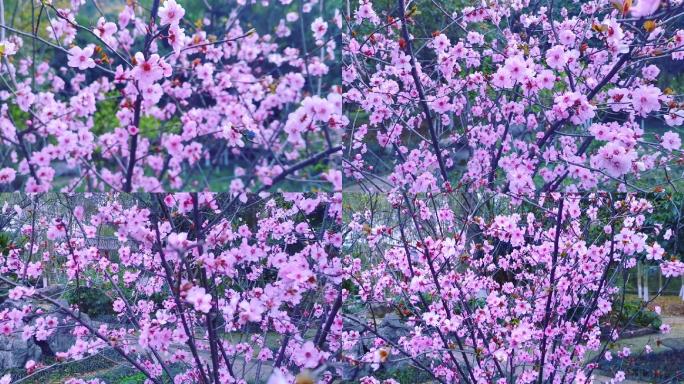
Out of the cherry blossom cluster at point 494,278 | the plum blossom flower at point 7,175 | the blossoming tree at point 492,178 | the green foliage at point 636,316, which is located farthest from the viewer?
the green foliage at point 636,316

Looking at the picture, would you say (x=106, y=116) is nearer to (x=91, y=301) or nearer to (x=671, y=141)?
(x=91, y=301)

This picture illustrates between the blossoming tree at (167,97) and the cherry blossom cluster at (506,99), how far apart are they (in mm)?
123

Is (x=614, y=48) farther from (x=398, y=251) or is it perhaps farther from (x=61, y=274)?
(x=61, y=274)

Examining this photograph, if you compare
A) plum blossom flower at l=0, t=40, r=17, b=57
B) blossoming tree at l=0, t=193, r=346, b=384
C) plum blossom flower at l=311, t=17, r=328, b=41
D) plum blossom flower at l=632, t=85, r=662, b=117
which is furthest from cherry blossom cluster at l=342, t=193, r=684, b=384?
plum blossom flower at l=0, t=40, r=17, b=57

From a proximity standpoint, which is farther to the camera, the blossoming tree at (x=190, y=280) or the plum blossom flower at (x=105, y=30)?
the blossoming tree at (x=190, y=280)

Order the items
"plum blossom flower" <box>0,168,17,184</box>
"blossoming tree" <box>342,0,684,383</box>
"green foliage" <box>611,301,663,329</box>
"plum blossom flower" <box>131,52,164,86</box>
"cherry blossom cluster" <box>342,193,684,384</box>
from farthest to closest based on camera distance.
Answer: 1. "green foliage" <box>611,301,663,329</box>
2. "cherry blossom cluster" <box>342,193,684,384</box>
3. "blossoming tree" <box>342,0,684,383</box>
4. "plum blossom flower" <box>0,168,17,184</box>
5. "plum blossom flower" <box>131,52,164,86</box>

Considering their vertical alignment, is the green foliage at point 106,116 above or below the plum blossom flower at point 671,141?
below

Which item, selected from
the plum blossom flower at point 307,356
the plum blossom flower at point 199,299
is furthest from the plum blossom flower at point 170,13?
the plum blossom flower at point 307,356

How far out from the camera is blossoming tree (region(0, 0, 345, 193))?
1.61m

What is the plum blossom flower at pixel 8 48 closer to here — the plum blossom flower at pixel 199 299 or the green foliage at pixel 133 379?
the plum blossom flower at pixel 199 299

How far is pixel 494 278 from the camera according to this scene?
203 centimetres

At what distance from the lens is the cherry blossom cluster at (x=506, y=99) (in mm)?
1751

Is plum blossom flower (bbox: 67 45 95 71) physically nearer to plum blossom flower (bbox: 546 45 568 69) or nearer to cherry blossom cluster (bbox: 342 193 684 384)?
cherry blossom cluster (bbox: 342 193 684 384)

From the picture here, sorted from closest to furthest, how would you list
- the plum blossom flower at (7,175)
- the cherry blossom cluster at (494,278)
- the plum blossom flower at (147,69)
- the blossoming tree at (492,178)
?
the plum blossom flower at (147,69) < the plum blossom flower at (7,175) < the blossoming tree at (492,178) < the cherry blossom cluster at (494,278)
